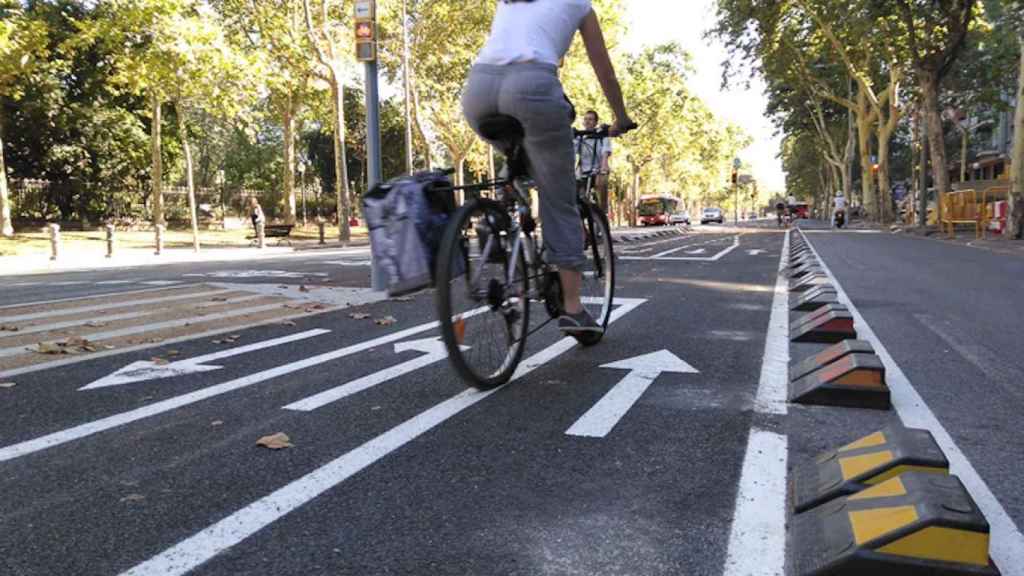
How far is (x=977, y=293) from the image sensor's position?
25.8ft

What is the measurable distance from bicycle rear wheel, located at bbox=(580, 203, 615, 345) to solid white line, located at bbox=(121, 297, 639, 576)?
140cm

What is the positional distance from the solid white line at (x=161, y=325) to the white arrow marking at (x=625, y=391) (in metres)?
3.54

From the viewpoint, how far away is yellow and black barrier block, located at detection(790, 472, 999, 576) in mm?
1707

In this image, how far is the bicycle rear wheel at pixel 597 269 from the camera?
4.66 meters

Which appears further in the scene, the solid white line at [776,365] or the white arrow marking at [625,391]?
the solid white line at [776,365]

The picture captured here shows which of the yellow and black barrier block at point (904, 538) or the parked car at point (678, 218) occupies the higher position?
the parked car at point (678, 218)

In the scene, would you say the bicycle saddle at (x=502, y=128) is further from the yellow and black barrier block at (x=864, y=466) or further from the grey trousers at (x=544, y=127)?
the yellow and black barrier block at (x=864, y=466)

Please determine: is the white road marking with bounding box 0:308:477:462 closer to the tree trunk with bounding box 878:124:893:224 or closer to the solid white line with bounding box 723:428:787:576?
the solid white line with bounding box 723:428:787:576

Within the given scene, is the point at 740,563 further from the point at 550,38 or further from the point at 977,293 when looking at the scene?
the point at 977,293

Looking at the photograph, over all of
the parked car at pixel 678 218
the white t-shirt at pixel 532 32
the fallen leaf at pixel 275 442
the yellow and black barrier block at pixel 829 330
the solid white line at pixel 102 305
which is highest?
the white t-shirt at pixel 532 32

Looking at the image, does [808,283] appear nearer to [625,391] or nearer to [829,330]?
[829,330]

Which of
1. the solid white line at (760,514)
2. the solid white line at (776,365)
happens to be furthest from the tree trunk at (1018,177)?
the solid white line at (760,514)

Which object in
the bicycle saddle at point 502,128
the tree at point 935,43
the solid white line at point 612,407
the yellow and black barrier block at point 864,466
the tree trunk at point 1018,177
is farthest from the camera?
the tree at point 935,43

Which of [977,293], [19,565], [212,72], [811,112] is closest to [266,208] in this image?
[212,72]
